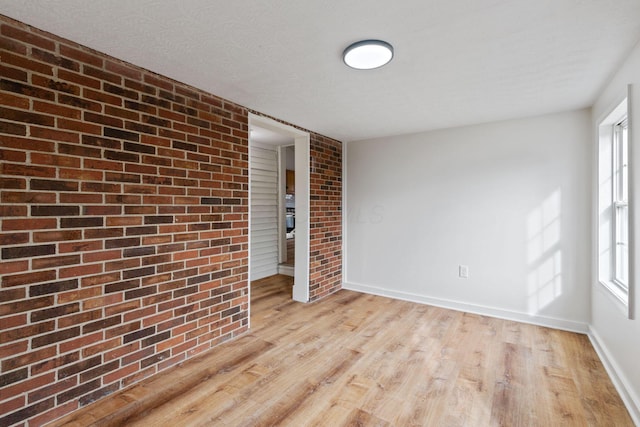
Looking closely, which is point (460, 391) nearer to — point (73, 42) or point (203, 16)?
point (203, 16)

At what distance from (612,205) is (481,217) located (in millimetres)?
→ 1060

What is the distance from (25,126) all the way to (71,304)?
983 millimetres

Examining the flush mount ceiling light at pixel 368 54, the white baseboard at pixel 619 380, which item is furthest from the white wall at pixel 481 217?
the flush mount ceiling light at pixel 368 54

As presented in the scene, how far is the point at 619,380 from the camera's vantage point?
1922 millimetres

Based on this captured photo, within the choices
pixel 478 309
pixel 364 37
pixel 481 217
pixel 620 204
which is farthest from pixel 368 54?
pixel 478 309

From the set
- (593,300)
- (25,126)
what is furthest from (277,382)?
(593,300)

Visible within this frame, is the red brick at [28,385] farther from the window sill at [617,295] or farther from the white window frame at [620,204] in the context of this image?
the white window frame at [620,204]

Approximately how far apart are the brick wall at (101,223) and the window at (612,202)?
311 centimetres

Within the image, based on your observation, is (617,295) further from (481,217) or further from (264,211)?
(264,211)

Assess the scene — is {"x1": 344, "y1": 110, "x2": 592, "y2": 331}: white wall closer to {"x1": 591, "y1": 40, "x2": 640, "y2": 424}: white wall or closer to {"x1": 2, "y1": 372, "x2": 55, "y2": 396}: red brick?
{"x1": 591, "y1": 40, "x2": 640, "y2": 424}: white wall

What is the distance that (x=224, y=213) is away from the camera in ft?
8.43

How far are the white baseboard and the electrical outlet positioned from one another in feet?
3.77

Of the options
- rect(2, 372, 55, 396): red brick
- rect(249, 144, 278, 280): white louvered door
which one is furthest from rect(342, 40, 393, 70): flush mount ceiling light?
rect(249, 144, 278, 280): white louvered door

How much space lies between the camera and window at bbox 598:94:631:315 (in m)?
2.28
